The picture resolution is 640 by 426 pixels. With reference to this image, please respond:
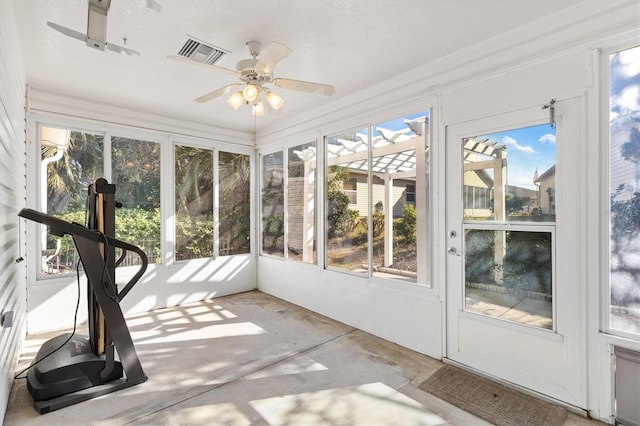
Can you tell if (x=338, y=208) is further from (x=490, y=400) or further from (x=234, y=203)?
(x=490, y=400)

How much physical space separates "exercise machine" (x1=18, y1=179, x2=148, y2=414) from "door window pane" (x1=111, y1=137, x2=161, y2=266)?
1.83 m

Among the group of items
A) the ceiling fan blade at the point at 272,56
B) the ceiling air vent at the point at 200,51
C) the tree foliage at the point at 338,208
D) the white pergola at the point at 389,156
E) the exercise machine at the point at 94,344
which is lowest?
the exercise machine at the point at 94,344

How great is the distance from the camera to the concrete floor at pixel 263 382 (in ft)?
7.30

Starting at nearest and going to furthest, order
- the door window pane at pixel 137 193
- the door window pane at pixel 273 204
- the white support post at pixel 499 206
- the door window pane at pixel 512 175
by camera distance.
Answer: the door window pane at pixel 512 175 < the white support post at pixel 499 206 < the door window pane at pixel 137 193 < the door window pane at pixel 273 204

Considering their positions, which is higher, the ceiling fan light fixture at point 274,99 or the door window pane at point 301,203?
the ceiling fan light fixture at point 274,99

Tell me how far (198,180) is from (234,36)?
295cm

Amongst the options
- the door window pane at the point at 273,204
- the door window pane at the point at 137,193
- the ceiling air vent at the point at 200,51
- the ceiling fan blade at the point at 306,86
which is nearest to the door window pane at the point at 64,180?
the door window pane at the point at 137,193

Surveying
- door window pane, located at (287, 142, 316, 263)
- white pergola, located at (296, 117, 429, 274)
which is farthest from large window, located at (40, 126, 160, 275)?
white pergola, located at (296, 117, 429, 274)

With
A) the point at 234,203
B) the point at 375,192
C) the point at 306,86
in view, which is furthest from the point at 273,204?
the point at 306,86

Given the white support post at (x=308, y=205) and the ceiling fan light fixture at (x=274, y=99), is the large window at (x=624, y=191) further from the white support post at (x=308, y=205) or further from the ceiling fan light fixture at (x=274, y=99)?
the white support post at (x=308, y=205)

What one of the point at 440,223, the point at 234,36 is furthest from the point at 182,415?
the point at 234,36

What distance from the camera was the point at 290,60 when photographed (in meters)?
3.02

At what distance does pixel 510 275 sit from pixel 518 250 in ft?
→ 0.71

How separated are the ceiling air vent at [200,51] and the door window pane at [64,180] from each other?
2.22 metres
